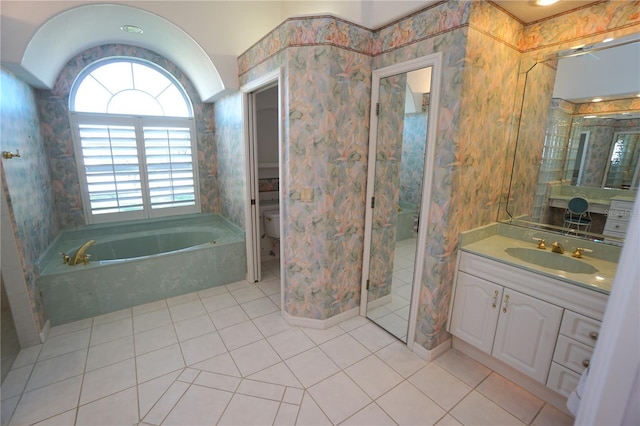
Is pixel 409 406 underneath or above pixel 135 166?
underneath

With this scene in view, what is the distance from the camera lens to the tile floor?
1.66 m

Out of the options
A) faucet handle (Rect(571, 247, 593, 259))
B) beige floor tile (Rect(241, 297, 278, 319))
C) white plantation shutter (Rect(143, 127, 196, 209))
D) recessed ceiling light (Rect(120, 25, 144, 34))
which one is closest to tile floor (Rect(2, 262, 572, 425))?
beige floor tile (Rect(241, 297, 278, 319))

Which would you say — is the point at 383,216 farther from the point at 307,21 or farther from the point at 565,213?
the point at 307,21

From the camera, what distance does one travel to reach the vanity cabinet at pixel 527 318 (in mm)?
1535

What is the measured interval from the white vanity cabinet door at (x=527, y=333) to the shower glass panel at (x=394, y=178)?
72cm

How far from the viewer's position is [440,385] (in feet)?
6.20

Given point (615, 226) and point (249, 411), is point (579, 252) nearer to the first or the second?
point (615, 226)

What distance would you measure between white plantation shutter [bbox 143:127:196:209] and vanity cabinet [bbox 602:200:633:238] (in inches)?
164

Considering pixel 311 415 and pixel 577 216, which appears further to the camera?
pixel 577 216

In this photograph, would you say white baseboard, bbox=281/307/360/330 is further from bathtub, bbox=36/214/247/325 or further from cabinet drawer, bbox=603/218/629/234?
cabinet drawer, bbox=603/218/629/234

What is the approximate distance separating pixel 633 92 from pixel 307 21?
2105 millimetres

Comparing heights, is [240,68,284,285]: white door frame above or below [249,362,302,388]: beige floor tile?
above

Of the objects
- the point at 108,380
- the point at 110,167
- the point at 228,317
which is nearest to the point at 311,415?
the point at 228,317

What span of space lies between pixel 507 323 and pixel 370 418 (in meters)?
1.06
